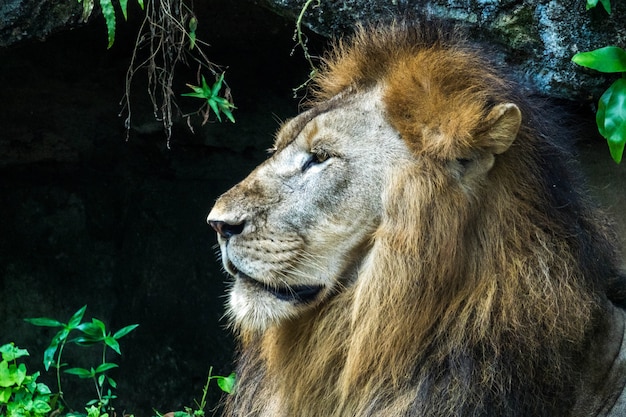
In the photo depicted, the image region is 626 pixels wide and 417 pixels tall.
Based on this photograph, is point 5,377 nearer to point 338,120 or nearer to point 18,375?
point 18,375

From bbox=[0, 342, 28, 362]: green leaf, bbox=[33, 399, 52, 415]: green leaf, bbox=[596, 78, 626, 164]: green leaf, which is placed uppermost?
bbox=[596, 78, 626, 164]: green leaf

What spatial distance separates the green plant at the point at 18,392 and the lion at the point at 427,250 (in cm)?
129

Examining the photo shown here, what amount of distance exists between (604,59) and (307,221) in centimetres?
155

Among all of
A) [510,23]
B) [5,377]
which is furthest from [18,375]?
[510,23]

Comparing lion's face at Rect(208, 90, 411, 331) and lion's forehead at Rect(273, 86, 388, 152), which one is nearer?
lion's face at Rect(208, 90, 411, 331)

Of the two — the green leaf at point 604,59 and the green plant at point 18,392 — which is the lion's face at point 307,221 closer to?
the green leaf at point 604,59

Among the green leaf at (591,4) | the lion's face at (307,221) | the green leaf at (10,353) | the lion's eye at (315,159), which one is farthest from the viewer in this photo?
the green leaf at (10,353)

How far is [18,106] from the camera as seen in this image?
5293 millimetres

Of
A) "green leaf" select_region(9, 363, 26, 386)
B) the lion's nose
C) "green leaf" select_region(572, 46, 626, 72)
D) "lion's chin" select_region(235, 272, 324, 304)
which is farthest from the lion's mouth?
"green leaf" select_region(572, 46, 626, 72)

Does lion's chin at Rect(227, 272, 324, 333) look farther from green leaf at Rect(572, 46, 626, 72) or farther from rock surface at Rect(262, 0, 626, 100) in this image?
green leaf at Rect(572, 46, 626, 72)

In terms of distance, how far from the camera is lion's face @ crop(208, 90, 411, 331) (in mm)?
Result: 2836

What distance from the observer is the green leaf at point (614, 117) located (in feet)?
12.0

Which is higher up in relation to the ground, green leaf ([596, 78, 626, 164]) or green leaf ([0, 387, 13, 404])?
green leaf ([596, 78, 626, 164])

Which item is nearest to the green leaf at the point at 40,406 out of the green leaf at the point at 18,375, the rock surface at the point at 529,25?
the green leaf at the point at 18,375
